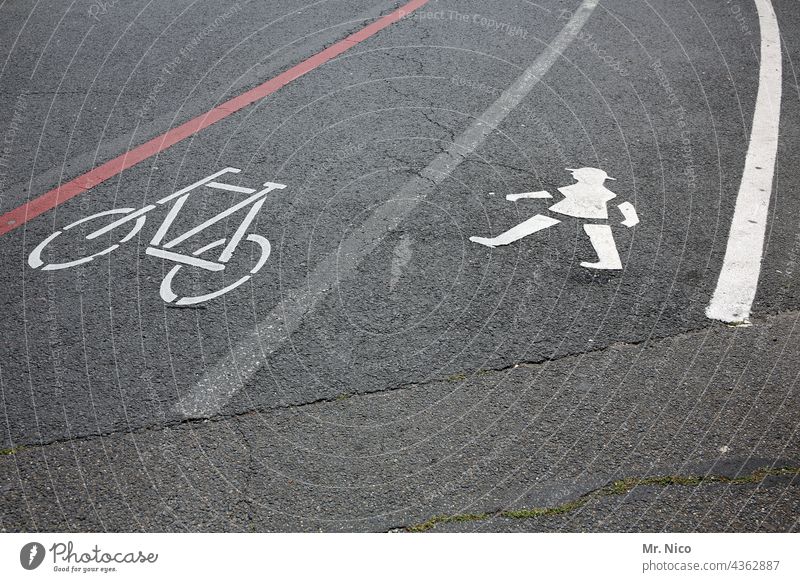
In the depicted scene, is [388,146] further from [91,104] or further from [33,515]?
[33,515]

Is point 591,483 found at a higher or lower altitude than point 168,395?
lower

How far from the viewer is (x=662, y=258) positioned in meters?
5.00

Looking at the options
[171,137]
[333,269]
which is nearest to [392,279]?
[333,269]

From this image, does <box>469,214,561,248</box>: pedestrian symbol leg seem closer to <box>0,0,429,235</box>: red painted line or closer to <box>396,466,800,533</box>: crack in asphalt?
<box>396,466,800,533</box>: crack in asphalt

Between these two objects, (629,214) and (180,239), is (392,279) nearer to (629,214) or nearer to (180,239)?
(180,239)

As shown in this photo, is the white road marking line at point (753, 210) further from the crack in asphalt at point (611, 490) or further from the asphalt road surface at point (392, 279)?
the crack in asphalt at point (611, 490)

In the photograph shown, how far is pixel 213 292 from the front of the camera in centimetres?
463

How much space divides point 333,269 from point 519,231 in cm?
109

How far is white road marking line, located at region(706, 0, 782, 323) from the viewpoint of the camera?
467cm

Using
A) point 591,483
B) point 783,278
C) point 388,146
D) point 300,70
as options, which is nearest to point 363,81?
point 300,70

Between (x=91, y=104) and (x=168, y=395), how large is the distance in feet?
10.9

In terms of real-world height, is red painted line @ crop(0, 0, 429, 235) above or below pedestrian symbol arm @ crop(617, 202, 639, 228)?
above
